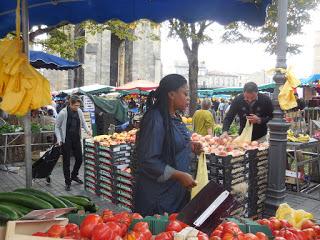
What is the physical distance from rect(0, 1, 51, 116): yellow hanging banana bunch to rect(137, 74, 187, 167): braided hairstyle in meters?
1.01

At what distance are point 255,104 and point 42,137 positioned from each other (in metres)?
7.74

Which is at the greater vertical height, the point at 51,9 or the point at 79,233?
the point at 51,9

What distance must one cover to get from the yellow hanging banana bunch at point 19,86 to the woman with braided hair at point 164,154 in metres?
1.01

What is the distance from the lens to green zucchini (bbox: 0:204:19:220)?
2.68 m

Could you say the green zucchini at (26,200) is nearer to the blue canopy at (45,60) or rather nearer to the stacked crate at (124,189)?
the stacked crate at (124,189)

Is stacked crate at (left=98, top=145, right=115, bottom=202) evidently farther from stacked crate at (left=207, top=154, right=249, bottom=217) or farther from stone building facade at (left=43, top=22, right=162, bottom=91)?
stone building facade at (left=43, top=22, right=162, bottom=91)

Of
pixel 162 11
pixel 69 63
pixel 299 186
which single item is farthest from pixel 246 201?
pixel 69 63

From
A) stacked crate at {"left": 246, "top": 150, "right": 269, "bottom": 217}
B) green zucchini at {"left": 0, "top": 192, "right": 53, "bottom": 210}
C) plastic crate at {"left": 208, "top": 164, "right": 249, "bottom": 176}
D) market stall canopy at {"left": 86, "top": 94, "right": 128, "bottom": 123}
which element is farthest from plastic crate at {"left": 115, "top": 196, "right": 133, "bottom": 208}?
market stall canopy at {"left": 86, "top": 94, "right": 128, "bottom": 123}

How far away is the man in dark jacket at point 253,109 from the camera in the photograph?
20.9 ft

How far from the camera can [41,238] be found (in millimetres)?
1925

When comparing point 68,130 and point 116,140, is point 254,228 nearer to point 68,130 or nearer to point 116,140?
point 116,140

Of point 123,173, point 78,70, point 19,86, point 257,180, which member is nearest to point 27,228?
point 19,86

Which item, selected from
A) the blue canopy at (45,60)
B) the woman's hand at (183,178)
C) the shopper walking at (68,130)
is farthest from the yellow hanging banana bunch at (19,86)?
the blue canopy at (45,60)

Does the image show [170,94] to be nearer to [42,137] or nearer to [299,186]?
[299,186]
